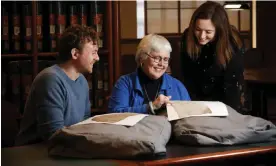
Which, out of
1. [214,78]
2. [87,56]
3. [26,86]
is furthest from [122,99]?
[26,86]

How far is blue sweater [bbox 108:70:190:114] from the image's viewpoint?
1953mm

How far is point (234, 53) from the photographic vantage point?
88.0 inches

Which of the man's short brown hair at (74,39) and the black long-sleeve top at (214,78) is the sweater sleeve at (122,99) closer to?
the man's short brown hair at (74,39)

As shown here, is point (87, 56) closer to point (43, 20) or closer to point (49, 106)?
point (49, 106)

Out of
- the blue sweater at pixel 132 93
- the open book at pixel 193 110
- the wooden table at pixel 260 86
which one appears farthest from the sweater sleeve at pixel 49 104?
the wooden table at pixel 260 86

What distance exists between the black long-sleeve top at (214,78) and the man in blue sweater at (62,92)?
567mm

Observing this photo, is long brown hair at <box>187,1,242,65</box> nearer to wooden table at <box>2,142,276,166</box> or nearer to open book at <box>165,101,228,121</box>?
open book at <box>165,101,228,121</box>

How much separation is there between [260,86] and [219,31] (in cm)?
151

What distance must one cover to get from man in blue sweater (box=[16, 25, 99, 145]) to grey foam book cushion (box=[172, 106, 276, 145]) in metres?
0.44

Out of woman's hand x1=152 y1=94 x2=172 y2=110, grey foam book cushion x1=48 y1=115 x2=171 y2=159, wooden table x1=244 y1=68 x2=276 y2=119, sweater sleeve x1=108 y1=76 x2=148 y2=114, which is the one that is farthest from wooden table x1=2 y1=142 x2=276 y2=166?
wooden table x1=244 y1=68 x2=276 y2=119

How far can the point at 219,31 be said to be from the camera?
7.22 feet

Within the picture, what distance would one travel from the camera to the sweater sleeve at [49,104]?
5.45 ft

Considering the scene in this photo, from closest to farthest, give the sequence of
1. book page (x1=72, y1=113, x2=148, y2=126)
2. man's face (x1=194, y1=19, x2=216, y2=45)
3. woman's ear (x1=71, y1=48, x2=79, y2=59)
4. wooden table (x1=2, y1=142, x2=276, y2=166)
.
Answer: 1. wooden table (x1=2, y1=142, x2=276, y2=166)
2. book page (x1=72, y1=113, x2=148, y2=126)
3. woman's ear (x1=71, y1=48, x2=79, y2=59)
4. man's face (x1=194, y1=19, x2=216, y2=45)

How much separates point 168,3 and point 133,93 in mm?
4090
